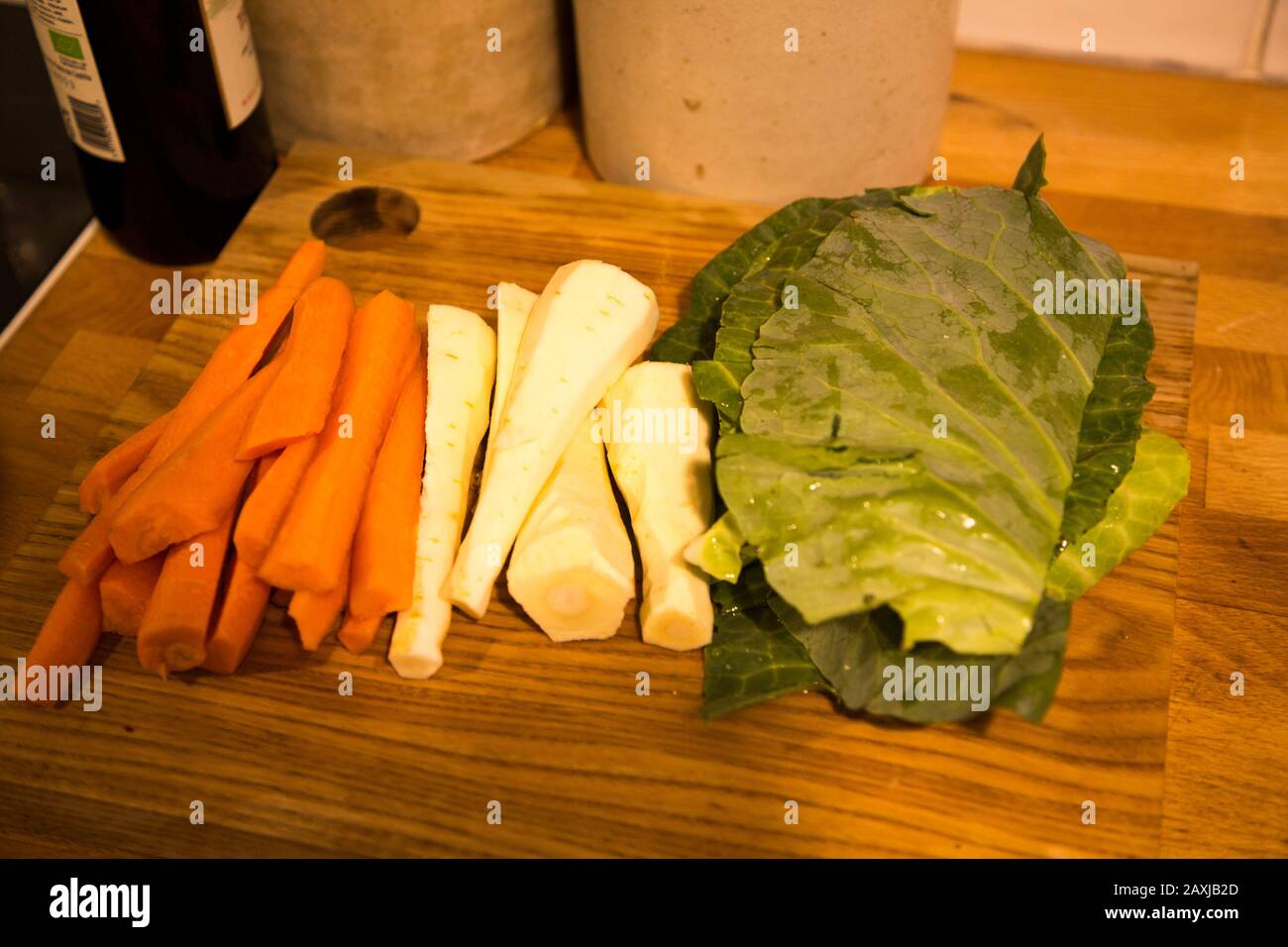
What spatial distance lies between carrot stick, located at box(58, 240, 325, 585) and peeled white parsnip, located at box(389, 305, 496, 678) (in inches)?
9.0

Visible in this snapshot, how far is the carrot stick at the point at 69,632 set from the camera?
1307 millimetres

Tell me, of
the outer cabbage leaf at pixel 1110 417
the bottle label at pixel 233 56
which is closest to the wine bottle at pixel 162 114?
the bottle label at pixel 233 56

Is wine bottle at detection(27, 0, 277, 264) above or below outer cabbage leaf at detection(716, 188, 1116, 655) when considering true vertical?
above

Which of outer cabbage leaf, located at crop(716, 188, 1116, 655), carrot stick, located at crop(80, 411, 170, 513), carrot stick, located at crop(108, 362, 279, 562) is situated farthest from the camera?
carrot stick, located at crop(80, 411, 170, 513)

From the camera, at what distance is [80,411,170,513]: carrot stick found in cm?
142

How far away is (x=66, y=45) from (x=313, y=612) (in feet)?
2.94

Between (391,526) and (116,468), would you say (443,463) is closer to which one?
(391,526)

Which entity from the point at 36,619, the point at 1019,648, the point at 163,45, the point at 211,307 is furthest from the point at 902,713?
the point at 163,45

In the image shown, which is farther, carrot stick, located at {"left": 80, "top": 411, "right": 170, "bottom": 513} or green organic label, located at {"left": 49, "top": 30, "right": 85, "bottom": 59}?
green organic label, located at {"left": 49, "top": 30, "right": 85, "bottom": 59}

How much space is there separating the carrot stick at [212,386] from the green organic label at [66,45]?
39 centimetres

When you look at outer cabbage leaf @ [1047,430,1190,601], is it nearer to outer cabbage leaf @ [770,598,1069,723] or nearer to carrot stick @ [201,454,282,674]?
outer cabbage leaf @ [770,598,1069,723]

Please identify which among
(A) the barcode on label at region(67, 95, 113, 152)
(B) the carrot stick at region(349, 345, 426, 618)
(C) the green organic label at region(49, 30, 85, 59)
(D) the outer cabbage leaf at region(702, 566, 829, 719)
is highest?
(C) the green organic label at region(49, 30, 85, 59)

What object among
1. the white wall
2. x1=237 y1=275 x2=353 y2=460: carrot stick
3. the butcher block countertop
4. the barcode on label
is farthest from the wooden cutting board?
the white wall
